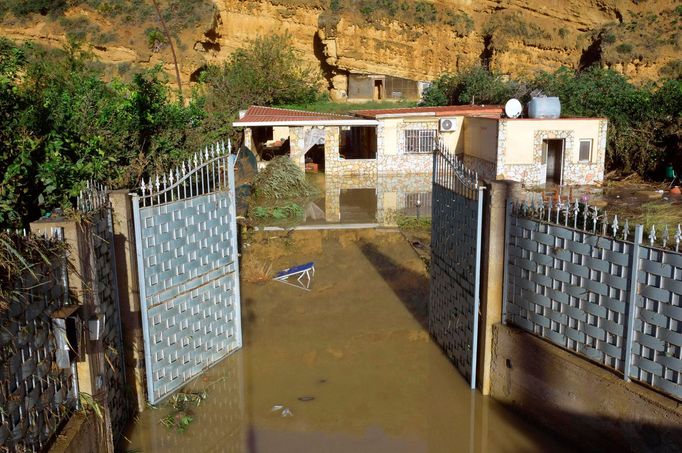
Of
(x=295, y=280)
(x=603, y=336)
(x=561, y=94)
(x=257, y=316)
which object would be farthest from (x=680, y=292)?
(x=561, y=94)

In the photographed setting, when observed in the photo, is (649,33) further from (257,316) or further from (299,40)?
(257,316)

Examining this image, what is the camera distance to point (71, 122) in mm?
7875

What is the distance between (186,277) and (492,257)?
10.7 ft

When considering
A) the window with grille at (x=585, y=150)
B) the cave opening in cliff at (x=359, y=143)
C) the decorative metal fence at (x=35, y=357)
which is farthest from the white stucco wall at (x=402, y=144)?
the decorative metal fence at (x=35, y=357)

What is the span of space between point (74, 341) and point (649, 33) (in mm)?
43007

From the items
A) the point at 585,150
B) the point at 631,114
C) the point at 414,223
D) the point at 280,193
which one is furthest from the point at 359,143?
the point at 414,223

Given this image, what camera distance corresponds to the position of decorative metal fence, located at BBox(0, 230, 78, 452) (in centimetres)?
350

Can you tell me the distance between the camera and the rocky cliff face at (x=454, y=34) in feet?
125

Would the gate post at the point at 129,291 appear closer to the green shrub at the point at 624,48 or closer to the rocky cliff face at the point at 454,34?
the rocky cliff face at the point at 454,34

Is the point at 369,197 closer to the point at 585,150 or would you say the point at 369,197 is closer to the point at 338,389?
the point at 585,150

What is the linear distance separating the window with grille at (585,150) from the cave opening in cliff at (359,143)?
8.15 meters

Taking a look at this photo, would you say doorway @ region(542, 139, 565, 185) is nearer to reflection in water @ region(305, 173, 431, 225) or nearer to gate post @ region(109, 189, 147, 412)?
reflection in water @ region(305, 173, 431, 225)

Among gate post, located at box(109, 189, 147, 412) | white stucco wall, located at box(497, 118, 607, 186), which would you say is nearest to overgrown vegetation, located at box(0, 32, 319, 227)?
gate post, located at box(109, 189, 147, 412)

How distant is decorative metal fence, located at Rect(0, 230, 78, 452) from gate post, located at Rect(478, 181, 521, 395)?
3887 millimetres
